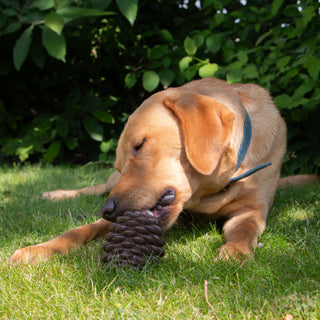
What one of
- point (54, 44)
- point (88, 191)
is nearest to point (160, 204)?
point (88, 191)

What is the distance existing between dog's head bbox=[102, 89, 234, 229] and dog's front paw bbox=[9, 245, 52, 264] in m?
0.36

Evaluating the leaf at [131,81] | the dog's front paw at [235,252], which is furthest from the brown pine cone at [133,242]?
the leaf at [131,81]

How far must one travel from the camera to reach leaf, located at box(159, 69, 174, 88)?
4.41 meters

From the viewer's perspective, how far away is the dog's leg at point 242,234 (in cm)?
182

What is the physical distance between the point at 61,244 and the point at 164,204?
1.87 feet

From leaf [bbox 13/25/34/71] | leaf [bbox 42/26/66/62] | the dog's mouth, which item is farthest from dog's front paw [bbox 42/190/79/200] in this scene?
the dog's mouth

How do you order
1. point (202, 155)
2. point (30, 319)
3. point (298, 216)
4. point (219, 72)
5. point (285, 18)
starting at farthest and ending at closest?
1. point (285, 18)
2. point (219, 72)
3. point (298, 216)
4. point (202, 155)
5. point (30, 319)

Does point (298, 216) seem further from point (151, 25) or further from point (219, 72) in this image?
point (151, 25)

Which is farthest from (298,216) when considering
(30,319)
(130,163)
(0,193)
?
(0,193)

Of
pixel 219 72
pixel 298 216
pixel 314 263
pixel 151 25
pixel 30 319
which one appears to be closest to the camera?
pixel 30 319

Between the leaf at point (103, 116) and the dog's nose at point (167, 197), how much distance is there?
10.0ft

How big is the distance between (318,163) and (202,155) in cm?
242

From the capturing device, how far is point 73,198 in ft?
10.8

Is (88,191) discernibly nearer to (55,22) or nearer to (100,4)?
(55,22)
